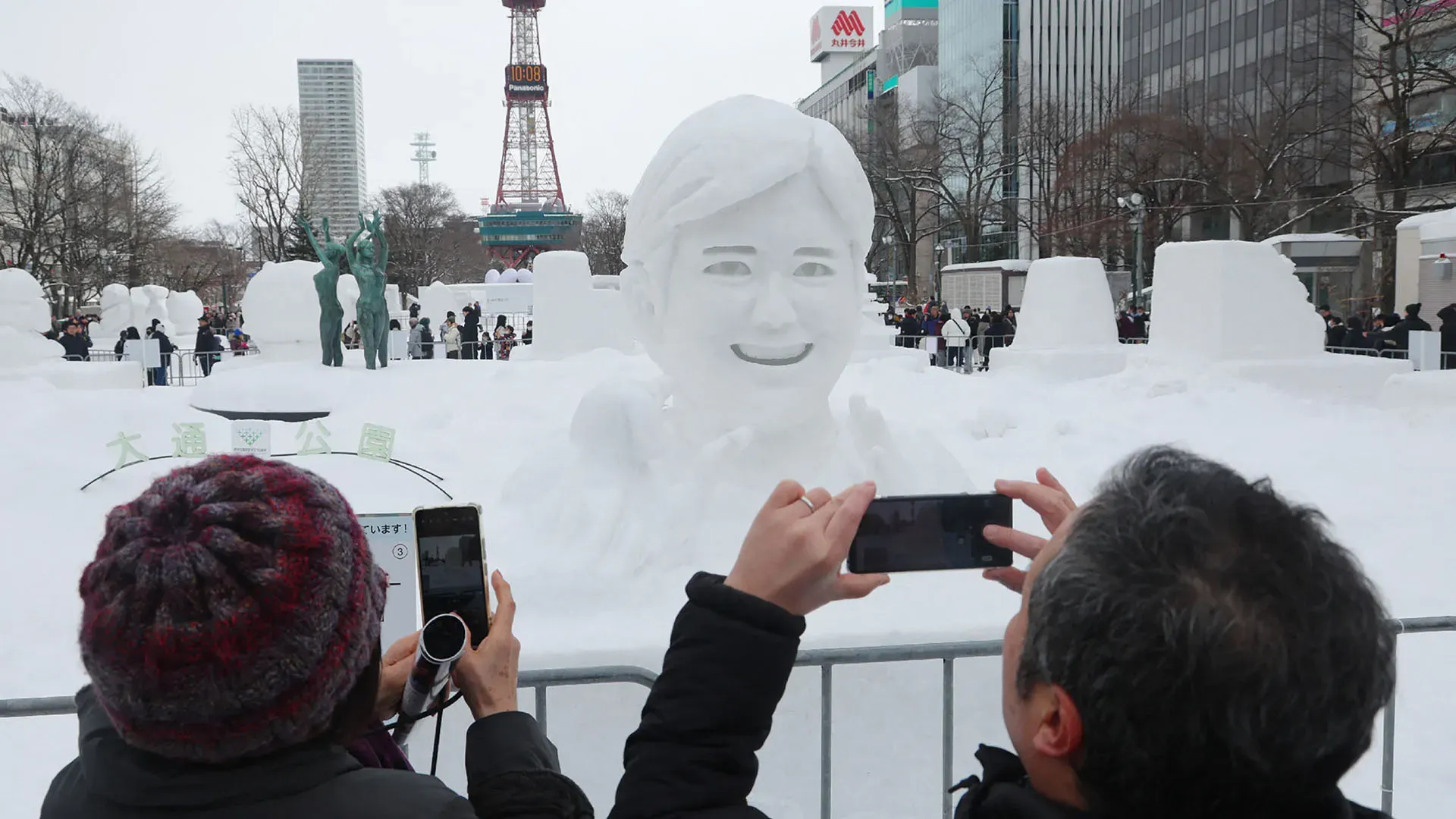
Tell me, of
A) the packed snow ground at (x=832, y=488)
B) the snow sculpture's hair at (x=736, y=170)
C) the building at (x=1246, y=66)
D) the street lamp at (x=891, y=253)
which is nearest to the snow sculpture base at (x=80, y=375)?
the packed snow ground at (x=832, y=488)

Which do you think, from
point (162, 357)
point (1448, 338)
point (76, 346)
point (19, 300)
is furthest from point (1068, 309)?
point (76, 346)

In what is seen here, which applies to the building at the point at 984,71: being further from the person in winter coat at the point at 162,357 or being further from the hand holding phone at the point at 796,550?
the hand holding phone at the point at 796,550

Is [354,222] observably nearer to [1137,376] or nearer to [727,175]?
[1137,376]

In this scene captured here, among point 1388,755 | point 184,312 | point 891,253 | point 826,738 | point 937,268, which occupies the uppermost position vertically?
point 891,253

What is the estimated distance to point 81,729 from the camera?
A: 1.44 metres

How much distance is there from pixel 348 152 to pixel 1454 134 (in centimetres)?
9524

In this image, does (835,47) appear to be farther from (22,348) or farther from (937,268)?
(22,348)

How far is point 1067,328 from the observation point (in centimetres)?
1468

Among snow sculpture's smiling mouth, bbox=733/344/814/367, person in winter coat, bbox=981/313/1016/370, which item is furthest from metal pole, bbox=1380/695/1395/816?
person in winter coat, bbox=981/313/1016/370

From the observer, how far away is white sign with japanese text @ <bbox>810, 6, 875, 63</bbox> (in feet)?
284

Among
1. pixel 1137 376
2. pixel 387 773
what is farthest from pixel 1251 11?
pixel 387 773

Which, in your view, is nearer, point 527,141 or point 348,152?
point 527,141

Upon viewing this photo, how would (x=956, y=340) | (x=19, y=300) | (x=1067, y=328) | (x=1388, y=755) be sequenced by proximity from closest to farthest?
(x=1388, y=755) → (x=1067, y=328) → (x=19, y=300) → (x=956, y=340)

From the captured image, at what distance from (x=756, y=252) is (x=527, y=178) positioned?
69.1 metres
